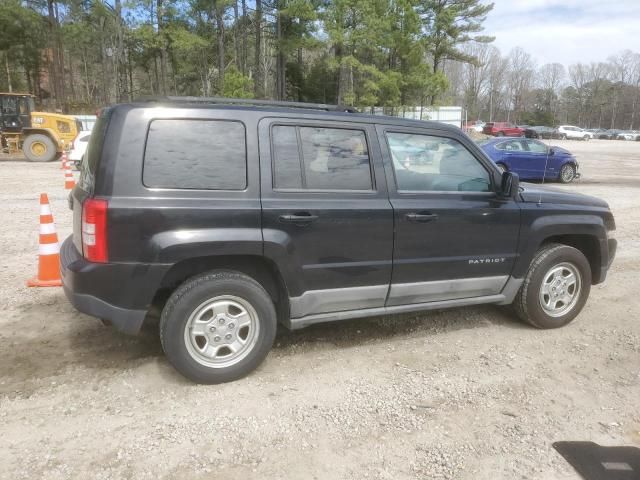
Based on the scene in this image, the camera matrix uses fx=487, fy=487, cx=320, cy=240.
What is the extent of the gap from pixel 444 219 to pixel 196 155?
1.90 m

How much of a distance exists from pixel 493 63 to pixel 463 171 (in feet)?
350

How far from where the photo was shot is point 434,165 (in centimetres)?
392

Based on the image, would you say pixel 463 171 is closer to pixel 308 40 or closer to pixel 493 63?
pixel 308 40

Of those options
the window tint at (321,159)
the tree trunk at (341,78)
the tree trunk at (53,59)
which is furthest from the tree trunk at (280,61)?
the window tint at (321,159)

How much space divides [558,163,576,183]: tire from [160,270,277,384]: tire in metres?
15.6

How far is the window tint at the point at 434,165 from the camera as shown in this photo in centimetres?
374

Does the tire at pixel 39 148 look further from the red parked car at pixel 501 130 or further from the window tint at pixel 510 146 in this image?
the red parked car at pixel 501 130

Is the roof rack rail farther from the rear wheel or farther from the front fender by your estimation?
the rear wheel

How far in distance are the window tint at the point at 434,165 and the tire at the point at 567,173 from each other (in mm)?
14051

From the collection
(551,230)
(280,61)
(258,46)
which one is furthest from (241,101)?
(280,61)

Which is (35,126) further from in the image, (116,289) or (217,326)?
(217,326)

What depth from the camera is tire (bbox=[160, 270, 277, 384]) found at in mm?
3168

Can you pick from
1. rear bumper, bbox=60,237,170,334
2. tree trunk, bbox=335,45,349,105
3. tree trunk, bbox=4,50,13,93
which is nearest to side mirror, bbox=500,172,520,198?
rear bumper, bbox=60,237,170,334

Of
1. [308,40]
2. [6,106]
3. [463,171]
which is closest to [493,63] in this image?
[308,40]
